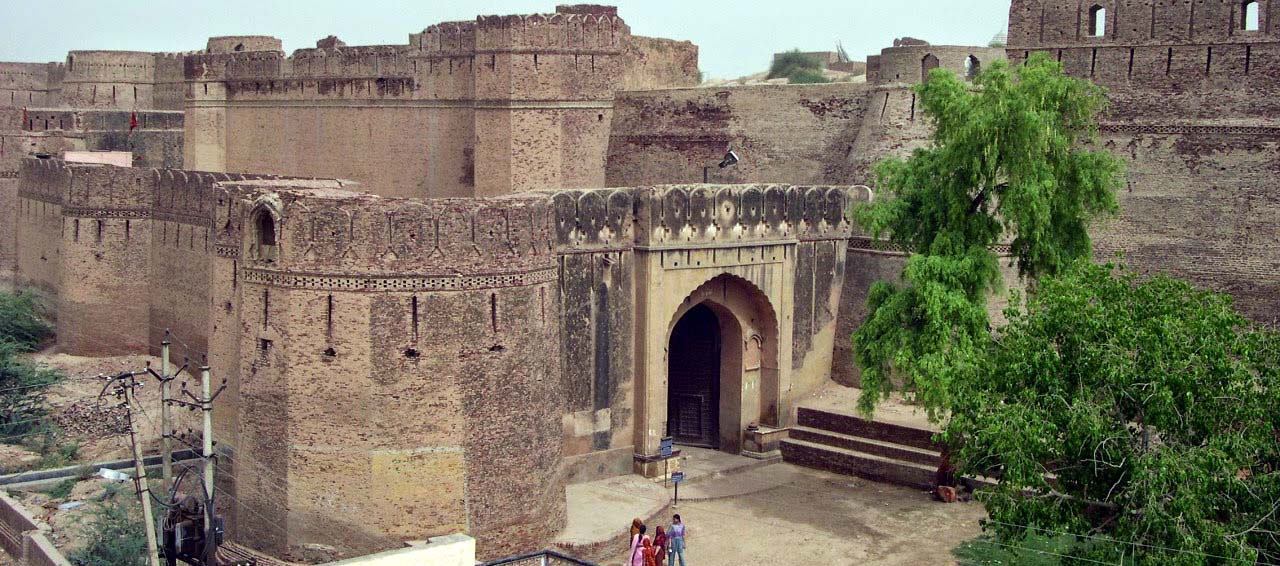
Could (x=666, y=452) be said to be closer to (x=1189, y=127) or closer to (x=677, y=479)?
(x=677, y=479)

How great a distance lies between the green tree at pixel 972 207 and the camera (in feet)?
73.4

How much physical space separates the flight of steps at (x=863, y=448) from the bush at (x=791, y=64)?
125 feet

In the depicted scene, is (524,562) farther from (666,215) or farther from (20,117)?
(20,117)

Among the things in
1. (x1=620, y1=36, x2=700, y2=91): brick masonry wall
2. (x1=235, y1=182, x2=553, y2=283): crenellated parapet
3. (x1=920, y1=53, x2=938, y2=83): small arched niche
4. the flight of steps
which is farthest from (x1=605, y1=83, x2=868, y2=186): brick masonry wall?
(x1=235, y1=182, x2=553, y2=283): crenellated parapet

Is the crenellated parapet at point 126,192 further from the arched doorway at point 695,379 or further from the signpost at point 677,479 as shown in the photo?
the signpost at point 677,479

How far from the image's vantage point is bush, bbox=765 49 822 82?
211 feet

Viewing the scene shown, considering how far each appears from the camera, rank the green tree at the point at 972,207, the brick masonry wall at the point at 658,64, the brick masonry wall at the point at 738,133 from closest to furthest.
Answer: the green tree at the point at 972,207 < the brick masonry wall at the point at 738,133 < the brick masonry wall at the point at 658,64

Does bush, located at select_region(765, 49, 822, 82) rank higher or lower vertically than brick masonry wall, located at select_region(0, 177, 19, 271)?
higher

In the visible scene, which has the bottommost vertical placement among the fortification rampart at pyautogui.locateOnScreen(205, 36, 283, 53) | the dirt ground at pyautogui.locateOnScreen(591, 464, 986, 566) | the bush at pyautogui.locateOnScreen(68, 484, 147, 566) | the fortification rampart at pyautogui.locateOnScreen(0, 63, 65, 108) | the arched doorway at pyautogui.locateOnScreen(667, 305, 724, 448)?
the bush at pyautogui.locateOnScreen(68, 484, 147, 566)

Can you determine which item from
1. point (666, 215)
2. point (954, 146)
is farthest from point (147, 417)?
point (954, 146)

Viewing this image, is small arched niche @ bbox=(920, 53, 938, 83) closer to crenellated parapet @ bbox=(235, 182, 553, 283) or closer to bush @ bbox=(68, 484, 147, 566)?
crenellated parapet @ bbox=(235, 182, 553, 283)

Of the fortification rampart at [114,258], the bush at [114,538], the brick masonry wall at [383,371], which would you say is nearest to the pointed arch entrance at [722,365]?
the brick masonry wall at [383,371]

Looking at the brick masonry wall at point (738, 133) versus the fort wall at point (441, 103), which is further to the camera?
the fort wall at point (441, 103)

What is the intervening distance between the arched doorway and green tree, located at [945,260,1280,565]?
Result: 913 centimetres
